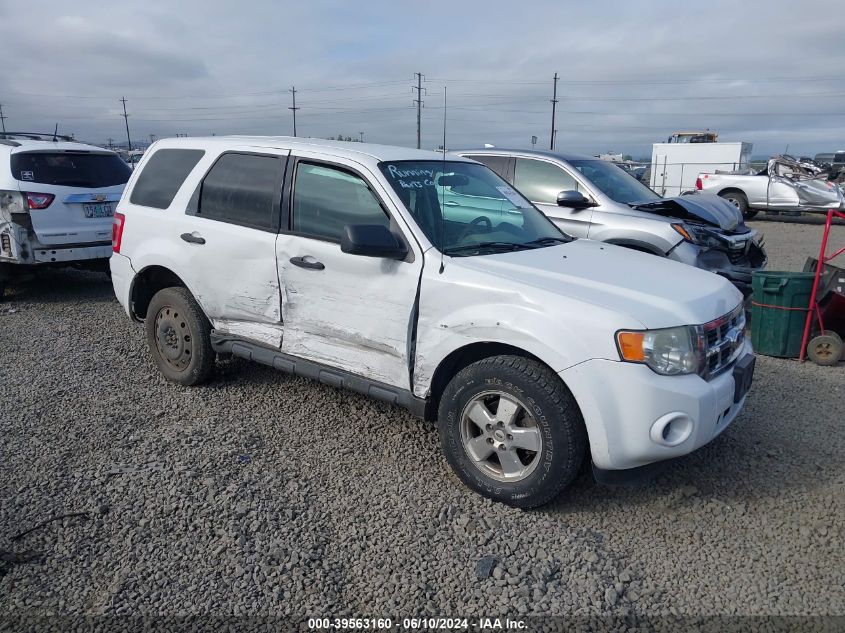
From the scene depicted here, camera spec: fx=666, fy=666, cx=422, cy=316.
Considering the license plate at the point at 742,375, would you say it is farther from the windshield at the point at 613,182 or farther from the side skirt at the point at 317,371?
the windshield at the point at 613,182

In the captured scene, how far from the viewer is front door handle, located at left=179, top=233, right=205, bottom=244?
4.61 meters

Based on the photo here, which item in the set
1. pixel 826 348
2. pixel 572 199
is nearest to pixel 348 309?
pixel 572 199

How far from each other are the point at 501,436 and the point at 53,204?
20.9 ft

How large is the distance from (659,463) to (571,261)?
4.02ft

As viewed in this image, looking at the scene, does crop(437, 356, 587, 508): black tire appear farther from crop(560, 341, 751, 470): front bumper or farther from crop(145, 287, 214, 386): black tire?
crop(145, 287, 214, 386): black tire

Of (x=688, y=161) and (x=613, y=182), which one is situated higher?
(x=688, y=161)

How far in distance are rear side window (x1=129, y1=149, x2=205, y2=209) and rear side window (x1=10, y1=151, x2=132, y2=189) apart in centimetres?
308

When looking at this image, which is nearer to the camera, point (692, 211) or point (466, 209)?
point (466, 209)

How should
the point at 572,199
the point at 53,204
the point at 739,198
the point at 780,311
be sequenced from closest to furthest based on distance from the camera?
1. the point at 780,311
2. the point at 572,199
3. the point at 53,204
4. the point at 739,198

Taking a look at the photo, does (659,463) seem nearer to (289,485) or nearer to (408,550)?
(408,550)

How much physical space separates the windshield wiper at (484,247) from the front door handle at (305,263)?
2.63 ft

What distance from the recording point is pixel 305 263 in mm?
4090

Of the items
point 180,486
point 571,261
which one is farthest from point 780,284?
point 180,486

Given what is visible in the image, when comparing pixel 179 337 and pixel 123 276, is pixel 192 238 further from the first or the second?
pixel 123 276
